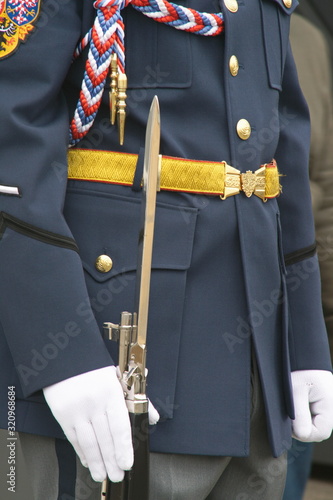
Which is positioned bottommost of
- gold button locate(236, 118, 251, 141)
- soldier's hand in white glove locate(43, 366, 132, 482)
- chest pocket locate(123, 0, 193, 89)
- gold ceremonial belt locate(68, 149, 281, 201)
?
soldier's hand in white glove locate(43, 366, 132, 482)

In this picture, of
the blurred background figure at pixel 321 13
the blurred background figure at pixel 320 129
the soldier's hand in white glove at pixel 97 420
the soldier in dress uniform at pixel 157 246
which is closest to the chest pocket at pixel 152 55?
the soldier in dress uniform at pixel 157 246

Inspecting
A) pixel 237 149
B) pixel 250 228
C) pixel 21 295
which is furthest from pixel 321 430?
pixel 21 295

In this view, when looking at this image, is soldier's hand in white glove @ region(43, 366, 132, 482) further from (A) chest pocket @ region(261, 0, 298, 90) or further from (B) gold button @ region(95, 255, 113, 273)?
(A) chest pocket @ region(261, 0, 298, 90)

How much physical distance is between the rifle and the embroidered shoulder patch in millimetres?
247

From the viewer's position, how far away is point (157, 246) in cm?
151

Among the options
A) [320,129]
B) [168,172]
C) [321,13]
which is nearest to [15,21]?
[168,172]

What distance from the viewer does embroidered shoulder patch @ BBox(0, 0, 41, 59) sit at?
1.43 meters

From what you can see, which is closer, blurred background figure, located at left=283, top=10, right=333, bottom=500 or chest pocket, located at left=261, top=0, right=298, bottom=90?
chest pocket, located at left=261, top=0, right=298, bottom=90

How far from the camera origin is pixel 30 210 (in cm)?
139

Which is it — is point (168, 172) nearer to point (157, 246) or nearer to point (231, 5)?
point (157, 246)

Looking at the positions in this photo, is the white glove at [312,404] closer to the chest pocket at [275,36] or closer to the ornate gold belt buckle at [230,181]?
the ornate gold belt buckle at [230,181]

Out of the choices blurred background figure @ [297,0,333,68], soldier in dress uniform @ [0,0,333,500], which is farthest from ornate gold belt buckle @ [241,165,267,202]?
blurred background figure @ [297,0,333,68]

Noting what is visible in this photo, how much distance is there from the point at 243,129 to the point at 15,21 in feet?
1.34

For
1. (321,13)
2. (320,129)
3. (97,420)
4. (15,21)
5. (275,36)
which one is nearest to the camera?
(97,420)
